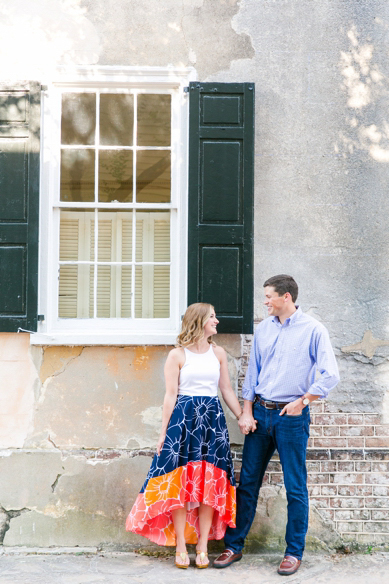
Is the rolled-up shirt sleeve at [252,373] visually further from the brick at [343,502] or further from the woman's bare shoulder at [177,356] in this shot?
the brick at [343,502]

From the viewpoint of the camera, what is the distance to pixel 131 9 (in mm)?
4488

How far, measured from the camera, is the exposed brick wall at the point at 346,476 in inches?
171

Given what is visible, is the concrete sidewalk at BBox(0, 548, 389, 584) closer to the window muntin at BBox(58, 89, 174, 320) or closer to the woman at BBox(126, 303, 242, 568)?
the woman at BBox(126, 303, 242, 568)

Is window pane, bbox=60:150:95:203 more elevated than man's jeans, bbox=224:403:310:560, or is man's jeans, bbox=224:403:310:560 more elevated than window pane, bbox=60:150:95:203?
window pane, bbox=60:150:95:203

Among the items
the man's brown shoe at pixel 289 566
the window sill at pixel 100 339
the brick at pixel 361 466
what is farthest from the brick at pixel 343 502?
the window sill at pixel 100 339

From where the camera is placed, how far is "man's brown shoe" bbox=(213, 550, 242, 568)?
13.0 feet

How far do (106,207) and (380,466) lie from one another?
283 cm

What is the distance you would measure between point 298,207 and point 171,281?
1117mm

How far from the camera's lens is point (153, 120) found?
462 centimetres

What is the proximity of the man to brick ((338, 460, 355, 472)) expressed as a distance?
21.4 inches

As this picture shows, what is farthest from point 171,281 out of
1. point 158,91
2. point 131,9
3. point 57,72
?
point 131,9

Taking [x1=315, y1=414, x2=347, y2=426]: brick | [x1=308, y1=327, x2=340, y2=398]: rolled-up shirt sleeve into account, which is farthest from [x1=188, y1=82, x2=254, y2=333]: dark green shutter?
[x1=315, y1=414, x2=347, y2=426]: brick

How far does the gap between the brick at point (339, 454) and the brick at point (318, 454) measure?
0.03 meters

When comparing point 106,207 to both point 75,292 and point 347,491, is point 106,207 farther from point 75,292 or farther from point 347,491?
point 347,491
